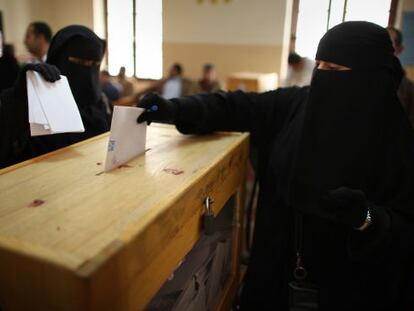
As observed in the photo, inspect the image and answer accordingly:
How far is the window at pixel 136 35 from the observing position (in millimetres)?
769

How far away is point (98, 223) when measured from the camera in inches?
18.9

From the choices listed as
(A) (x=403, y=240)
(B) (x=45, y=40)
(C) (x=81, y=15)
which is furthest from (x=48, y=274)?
(B) (x=45, y=40)

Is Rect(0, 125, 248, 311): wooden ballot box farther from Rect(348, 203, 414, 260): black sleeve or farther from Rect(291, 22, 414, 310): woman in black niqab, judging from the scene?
Rect(348, 203, 414, 260): black sleeve

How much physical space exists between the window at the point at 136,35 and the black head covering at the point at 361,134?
0.43 metres

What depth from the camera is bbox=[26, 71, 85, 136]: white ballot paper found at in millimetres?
762

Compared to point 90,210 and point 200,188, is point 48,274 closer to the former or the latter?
point 90,210

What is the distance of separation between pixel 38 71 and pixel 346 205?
77 centimetres

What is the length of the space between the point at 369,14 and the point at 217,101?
498 millimetres

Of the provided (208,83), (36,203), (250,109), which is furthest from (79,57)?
(208,83)

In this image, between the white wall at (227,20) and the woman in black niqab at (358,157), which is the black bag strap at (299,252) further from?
the white wall at (227,20)

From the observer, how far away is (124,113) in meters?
0.75

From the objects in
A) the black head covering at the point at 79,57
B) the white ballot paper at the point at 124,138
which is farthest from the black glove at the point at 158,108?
the black head covering at the point at 79,57

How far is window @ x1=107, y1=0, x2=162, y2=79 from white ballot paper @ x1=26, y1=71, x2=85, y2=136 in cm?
16

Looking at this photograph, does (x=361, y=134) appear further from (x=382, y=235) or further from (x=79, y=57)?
(x=79, y=57)
